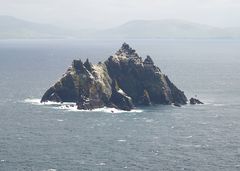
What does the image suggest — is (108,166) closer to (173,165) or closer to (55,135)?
(173,165)

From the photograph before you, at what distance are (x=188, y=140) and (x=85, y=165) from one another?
4190 cm

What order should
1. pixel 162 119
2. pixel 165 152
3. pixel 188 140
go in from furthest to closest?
pixel 162 119 → pixel 188 140 → pixel 165 152

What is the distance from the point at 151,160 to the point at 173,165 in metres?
7.60

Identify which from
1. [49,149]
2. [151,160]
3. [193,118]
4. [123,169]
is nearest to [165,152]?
[151,160]

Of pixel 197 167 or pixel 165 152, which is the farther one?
pixel 165 152

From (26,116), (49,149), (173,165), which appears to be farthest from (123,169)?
(26,116)

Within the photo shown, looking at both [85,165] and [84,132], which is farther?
[84,132]

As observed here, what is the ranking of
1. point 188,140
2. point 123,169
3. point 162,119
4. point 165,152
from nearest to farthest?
1. point 123,169
2. point 165,152
3. point 188,140
4. point 162,119

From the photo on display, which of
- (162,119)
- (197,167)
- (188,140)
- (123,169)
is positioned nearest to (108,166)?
(123,169)

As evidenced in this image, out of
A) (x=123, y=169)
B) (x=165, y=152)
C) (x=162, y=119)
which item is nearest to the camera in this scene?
(x=123, y=169)

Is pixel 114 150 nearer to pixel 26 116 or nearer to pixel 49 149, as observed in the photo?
pixel 49 149

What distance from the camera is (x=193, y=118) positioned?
196375 millimetres

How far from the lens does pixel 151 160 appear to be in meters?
141

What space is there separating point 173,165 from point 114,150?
72.9ft
